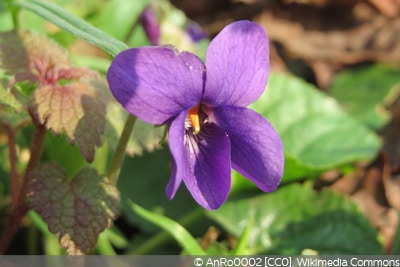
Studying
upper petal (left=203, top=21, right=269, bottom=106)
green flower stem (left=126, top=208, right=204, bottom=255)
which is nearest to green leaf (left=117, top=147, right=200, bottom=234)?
green flower stem (left=126, top=208, right=204, bottom=255)

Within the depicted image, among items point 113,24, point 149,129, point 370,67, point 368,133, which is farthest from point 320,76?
point 149,129

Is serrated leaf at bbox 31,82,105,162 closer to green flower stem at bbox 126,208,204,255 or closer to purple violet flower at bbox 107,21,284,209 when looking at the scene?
purple violet flower at bbox 107,21,284,209

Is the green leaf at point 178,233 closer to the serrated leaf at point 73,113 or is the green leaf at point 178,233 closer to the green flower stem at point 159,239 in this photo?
the serrated leaf at point 73,113

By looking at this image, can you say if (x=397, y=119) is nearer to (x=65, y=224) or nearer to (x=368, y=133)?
(x=368, y=133)

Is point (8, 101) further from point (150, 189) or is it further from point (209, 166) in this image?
point (150, 189)

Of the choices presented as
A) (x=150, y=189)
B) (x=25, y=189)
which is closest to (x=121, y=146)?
(x=25, y=189)

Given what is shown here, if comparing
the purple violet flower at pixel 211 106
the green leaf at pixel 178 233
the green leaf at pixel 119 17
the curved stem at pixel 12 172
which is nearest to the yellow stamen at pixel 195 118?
the purple violet flower at pixel 211 106
